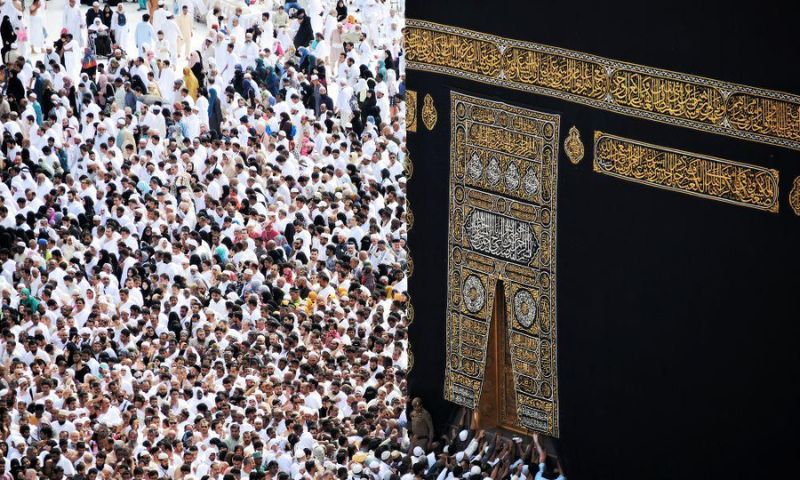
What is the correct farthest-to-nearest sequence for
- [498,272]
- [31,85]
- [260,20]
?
1. [260,20]
2. [31,85]
3. [498,272]

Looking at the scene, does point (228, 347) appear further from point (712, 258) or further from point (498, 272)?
point (712, 258)

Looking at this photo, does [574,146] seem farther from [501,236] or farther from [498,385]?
[498,385]

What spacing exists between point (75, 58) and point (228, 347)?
639 centimetres

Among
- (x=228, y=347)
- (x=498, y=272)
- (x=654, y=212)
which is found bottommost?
(x=228, y=347)

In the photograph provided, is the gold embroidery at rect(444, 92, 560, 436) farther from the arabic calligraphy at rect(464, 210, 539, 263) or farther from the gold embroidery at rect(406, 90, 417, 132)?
the gold embroidery at rect(406, 90, 417, 132)

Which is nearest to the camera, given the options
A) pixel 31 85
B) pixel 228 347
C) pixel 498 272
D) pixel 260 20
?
pixel 498 272

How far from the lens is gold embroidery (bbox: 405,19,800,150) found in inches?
484

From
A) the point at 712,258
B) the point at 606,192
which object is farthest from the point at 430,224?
the point at 712,258

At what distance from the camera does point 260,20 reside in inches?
885

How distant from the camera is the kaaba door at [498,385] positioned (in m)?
14.7

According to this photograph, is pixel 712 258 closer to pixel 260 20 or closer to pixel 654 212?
pixel 654 212

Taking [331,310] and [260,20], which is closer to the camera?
[331,310]

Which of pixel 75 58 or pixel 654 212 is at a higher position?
pixel 654 212

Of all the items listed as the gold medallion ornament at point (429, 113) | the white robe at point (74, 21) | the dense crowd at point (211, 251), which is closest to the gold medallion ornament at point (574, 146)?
the gold medallion ornament at point (429, 113)
